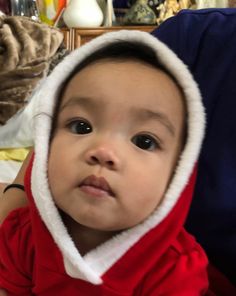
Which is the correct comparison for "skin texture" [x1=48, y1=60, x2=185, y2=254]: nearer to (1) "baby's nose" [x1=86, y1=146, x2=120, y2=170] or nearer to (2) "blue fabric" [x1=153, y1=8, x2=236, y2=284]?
(1) "baby's nose" [x1=86, y1=146, x2=120, y2=170]

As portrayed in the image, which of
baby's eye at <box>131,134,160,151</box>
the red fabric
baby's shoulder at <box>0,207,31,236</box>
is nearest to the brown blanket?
baby's shoulder at <box>0,207,31,236</box>

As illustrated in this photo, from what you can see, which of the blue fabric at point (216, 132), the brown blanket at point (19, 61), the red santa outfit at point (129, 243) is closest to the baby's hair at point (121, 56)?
the red santa outfit at point (129, 243)

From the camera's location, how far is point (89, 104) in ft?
2.15

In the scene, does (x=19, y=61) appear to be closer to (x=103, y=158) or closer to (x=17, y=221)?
(x=17, y=221)

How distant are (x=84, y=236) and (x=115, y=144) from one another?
0.18 meters

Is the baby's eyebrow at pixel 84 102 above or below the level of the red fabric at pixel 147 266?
above

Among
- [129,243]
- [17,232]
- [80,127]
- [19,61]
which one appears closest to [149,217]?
[129,243]

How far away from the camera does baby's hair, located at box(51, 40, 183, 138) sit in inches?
28.0

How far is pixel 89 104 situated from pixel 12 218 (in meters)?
0.30

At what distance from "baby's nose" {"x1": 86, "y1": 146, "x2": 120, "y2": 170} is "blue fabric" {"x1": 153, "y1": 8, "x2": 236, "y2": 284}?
25cm

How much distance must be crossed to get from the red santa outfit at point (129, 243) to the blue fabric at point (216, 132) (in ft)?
0.25

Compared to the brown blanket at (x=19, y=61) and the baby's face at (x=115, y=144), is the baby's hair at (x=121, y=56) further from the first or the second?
the brown blanket at (x=19, y=61)

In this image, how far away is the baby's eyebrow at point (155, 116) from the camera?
25.7 inches

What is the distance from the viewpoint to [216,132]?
80 cm
